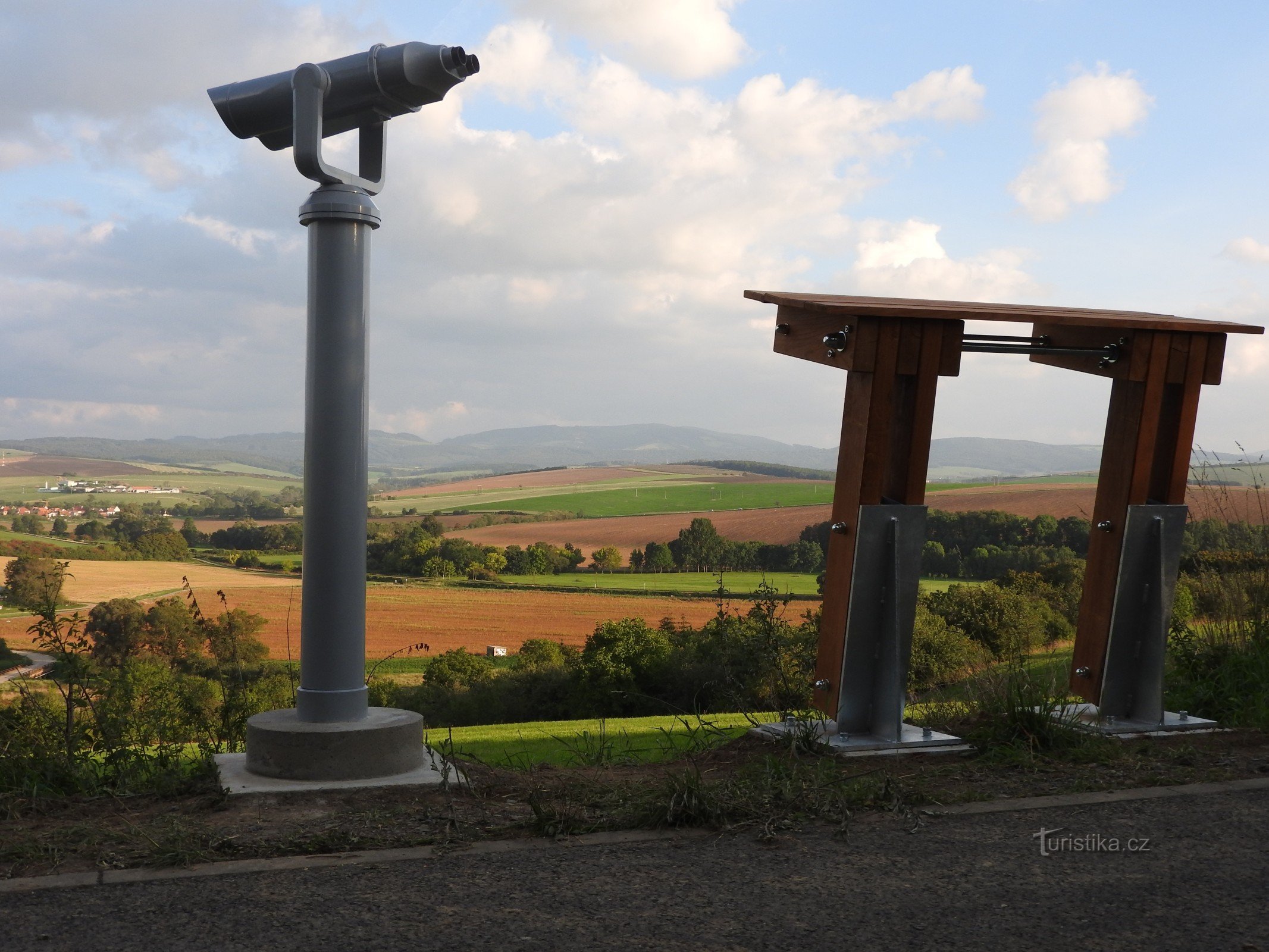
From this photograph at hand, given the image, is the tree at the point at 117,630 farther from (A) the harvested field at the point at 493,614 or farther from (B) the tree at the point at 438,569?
(B) the tree at the point at 438,569

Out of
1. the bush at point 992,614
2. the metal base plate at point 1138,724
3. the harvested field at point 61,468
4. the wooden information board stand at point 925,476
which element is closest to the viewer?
the wooden information board stand at point 925,476

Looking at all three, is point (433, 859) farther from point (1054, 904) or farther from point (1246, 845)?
point (1246, 845)

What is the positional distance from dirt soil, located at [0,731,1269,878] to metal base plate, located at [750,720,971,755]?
0.08 meters

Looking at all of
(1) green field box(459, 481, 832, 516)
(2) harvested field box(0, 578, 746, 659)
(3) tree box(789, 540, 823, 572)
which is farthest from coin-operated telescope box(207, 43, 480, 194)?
(1) green field box(459, 481, 832, 516)

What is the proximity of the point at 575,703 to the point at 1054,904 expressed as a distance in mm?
16721

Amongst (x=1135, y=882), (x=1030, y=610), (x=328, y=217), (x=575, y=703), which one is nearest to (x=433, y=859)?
(x=1135, y=882)

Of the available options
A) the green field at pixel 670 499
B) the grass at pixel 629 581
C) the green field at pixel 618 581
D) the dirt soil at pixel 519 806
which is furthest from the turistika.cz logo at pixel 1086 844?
the green field at pixel 670 499

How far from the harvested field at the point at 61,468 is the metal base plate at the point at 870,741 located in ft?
124

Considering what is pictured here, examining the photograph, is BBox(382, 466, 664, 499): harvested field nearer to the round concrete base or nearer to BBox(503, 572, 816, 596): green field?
BBox(503, 572, 816, 596): green field

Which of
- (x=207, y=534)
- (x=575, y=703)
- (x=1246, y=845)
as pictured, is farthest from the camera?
(x=207, y=534)

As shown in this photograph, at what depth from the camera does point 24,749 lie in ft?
13.5

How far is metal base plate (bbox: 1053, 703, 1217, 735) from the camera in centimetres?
505

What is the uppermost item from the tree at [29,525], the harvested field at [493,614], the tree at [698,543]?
the tree at [698,543]

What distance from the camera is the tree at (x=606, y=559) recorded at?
27172mm
